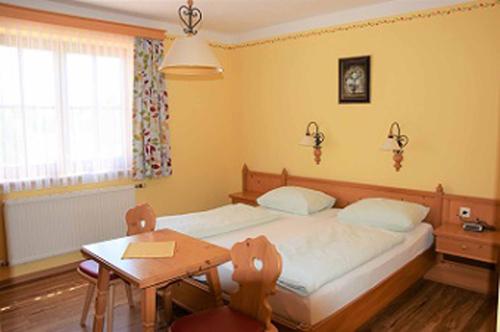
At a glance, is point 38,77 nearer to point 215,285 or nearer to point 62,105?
point 62,105

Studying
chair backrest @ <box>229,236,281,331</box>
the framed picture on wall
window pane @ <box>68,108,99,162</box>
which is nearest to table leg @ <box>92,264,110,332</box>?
chair backrest @ <box>229,236,281,331</box>

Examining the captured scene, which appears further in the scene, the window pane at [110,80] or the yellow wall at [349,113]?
the window pane at [110,80]

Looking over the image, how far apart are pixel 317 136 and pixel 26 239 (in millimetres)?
2860

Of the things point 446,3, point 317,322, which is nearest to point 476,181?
point 446,3

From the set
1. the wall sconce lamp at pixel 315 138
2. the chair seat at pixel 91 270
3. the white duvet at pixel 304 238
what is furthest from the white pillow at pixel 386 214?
the chair seat at pixel 91 270

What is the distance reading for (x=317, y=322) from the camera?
7.40 feet

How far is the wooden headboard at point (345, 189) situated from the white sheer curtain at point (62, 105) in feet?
5.04

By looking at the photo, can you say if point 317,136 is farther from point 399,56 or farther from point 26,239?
point 26,239

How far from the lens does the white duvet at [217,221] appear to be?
3.23m

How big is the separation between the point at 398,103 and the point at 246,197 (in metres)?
1.89

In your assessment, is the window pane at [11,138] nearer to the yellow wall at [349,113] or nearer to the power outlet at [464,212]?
the yellow wall at [349,113]

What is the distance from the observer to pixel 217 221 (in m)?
3.43

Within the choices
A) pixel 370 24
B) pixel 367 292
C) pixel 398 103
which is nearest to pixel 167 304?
pixel 367 292

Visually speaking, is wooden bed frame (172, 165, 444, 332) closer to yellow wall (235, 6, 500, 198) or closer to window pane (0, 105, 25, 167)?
yellow wall (235, 6, 500, 198)
